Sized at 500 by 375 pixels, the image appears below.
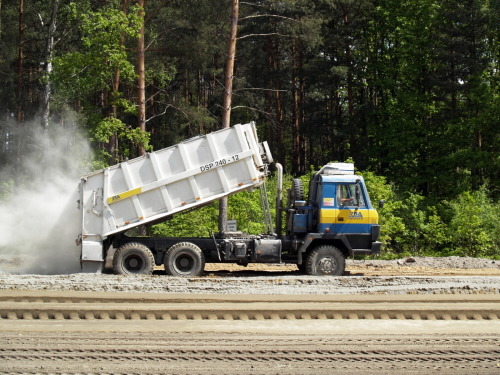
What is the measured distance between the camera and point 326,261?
50.5 feet

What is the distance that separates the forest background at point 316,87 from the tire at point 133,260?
5978 millimetres

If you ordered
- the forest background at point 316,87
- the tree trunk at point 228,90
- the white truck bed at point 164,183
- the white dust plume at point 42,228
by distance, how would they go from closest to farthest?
the white truck bed at point 164,183 < the white dust plume at point 42,228 < the tree trunk at point 228,90 < the forest background at point 316,87

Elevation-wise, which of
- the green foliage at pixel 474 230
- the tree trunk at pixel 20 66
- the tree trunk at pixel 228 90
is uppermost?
the tree trunk at pixel 20 66

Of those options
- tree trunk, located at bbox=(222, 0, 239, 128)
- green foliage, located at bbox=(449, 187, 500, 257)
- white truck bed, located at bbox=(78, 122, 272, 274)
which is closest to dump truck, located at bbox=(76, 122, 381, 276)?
white truck bed, located at bbox=(78, 122, 272, 274)

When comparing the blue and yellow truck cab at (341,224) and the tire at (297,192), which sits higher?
the tire at (297,192)

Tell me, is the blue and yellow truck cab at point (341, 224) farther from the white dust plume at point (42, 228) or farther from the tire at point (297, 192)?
the white dust plume at point (42, 228)

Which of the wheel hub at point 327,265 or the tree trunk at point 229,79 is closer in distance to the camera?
the wheel hub at point 327,265

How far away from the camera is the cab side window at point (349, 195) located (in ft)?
50.5

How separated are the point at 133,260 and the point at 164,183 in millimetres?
2031

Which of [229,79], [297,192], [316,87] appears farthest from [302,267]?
[316,87]

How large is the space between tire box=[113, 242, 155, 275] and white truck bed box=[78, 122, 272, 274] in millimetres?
447

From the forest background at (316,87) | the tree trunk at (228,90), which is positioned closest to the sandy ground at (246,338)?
the forest background at (316,87)

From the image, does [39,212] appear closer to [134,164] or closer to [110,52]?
[134,164]

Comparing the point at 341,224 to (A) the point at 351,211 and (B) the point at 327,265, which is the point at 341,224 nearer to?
(A) the point at 351,211
